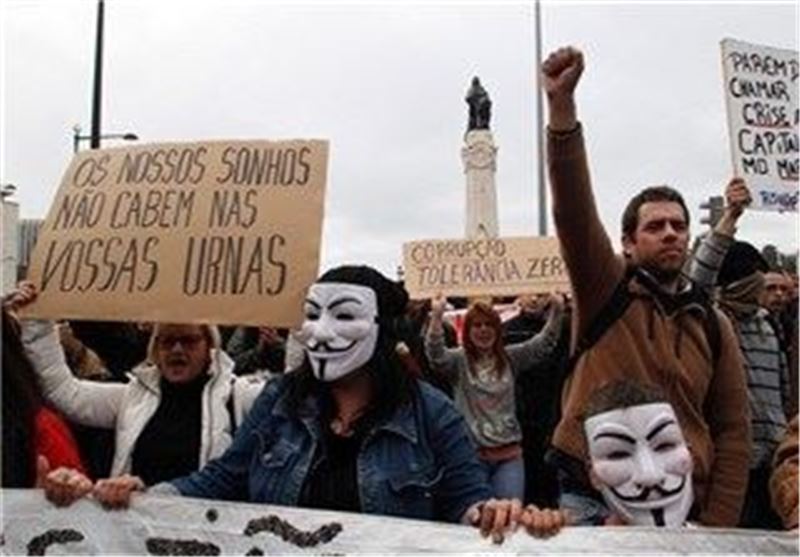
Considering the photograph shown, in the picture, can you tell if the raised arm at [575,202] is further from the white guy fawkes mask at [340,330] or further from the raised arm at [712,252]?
the raised arm at [712,252]

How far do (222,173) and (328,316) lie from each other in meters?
0.91

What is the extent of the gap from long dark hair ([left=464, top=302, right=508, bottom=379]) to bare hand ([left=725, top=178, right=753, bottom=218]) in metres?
1.31

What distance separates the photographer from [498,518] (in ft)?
8.56

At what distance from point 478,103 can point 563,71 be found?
102ft

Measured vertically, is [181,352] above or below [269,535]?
above

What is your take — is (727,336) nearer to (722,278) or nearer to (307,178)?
(307,178)

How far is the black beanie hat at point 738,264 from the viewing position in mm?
4785

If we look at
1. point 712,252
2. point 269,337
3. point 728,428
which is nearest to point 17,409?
point 728,428

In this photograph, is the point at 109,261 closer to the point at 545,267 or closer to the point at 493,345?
the point at 493,345

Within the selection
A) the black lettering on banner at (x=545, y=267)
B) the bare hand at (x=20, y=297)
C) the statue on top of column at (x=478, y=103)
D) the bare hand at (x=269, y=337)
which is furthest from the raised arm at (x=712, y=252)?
the statue on top of column at (x=478, y=103)

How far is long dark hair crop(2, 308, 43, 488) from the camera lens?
3.44m

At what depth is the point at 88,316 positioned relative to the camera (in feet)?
12.3

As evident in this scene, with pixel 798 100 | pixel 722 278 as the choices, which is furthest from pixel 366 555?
pixel 798 100

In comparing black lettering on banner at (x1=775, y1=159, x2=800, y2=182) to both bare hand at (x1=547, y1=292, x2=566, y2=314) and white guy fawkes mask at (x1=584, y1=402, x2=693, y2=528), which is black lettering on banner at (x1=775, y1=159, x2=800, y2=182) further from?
white guy fawkes mask at (x1=584, y1=402, x2=693, y2=528)
